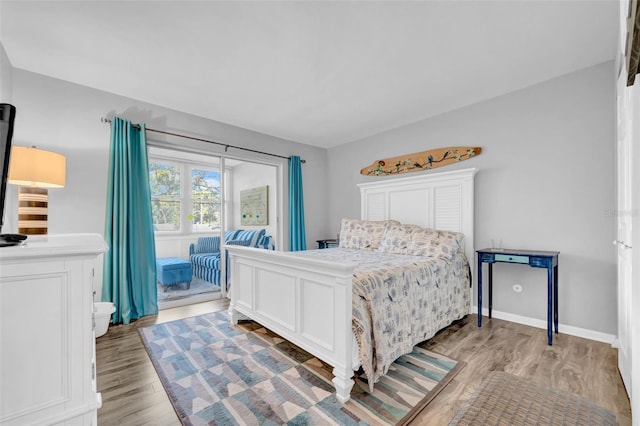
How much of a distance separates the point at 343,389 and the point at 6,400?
4.82 ft

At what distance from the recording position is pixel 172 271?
3.80 m

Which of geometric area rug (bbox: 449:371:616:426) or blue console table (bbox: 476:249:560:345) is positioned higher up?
blue console table (bbox: 476:249:560:345)

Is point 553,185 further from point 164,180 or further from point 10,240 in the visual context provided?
point 164,180

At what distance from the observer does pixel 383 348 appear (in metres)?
1.89

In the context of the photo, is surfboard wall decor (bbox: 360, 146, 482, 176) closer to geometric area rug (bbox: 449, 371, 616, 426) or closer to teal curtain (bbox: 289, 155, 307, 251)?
teal curtain (bbox: 289, 155, 307, 251)

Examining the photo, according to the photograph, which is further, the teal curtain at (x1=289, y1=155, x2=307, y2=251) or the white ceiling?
the teal curtain at (x1=289, y1=155, x2=307, y2=251)

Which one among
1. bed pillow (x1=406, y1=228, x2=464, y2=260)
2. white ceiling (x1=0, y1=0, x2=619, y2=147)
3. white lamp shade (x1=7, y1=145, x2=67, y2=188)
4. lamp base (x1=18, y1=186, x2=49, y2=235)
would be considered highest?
white ceiling (x1=0, y1=0, x2=619, y2=147)

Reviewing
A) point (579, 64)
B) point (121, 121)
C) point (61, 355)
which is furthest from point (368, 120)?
point (61, 355)

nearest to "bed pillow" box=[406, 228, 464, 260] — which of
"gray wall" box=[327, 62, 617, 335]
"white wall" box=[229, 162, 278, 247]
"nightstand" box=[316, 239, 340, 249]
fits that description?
"gray wall" box=[327, 62, 617, 335]

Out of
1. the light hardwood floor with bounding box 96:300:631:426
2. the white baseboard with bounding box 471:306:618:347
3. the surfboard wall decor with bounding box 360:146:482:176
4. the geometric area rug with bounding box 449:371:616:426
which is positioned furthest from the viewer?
the surfboard wall decor with bounding box 360:146:482:176

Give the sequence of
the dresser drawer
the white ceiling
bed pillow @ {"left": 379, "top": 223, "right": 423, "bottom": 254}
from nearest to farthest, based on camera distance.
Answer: the white ceiling < the dresser drawer < bed pillow @ {"left": 379, "top": 223, "right": 423, "bottom": 254}

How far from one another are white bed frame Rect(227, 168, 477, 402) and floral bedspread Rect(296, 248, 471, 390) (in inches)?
5.4

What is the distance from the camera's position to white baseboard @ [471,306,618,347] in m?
2.43

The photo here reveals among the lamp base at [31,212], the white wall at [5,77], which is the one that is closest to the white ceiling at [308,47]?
the white wall at [5,77]
